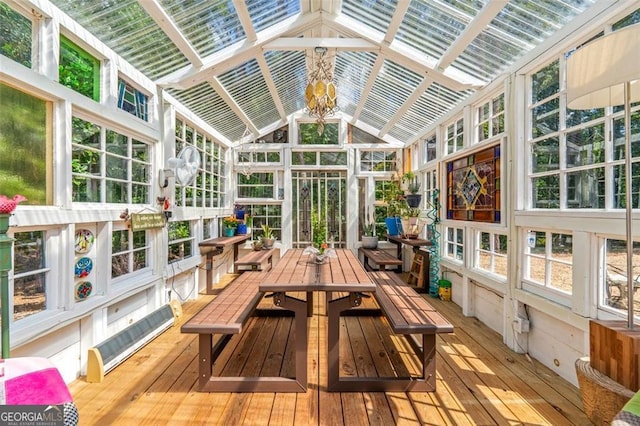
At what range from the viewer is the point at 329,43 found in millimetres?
3623

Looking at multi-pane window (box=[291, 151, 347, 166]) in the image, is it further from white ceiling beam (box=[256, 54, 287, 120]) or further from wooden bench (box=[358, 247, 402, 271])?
wooden bench (box=[358, 247, 402, 271])

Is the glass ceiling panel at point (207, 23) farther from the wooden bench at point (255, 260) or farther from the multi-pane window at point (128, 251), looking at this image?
the wooden bench at point (255, 260)

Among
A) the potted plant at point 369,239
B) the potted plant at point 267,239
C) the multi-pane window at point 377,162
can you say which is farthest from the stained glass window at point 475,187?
the potted plant at point 267,239

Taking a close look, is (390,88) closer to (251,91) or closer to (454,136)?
(454,136)

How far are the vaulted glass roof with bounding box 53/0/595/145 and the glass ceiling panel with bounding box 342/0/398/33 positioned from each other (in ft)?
0.04

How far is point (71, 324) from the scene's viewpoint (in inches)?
94.5

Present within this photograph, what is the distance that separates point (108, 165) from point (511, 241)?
151 inches

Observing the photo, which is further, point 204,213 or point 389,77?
point 204,213

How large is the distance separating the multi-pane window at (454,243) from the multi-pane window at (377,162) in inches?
89.6

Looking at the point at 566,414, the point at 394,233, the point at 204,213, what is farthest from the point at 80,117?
the point at 394,233

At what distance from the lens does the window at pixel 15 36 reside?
190cm

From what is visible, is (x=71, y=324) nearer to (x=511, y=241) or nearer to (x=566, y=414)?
(x=566, y=414)

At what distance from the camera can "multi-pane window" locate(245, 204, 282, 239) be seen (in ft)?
22.0

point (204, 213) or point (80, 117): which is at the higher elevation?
point (80, 117)
